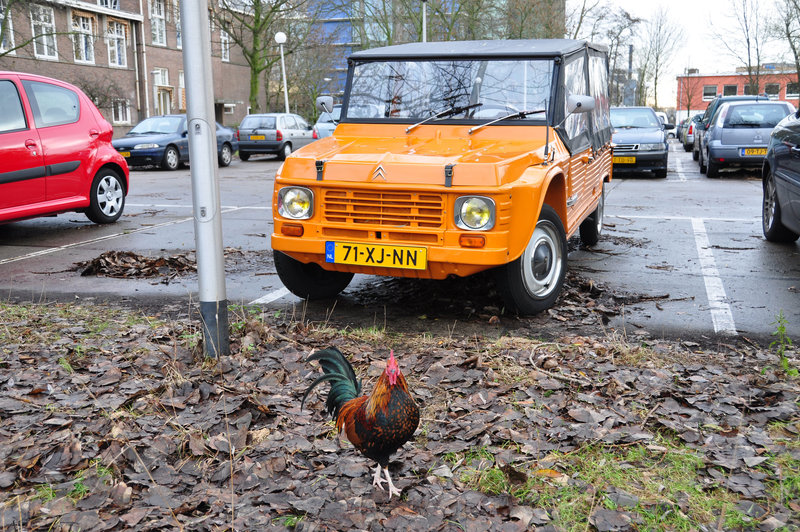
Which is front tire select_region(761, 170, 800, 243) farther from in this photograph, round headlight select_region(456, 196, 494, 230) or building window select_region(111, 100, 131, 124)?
building window select_region(111, 100, 131, 124)

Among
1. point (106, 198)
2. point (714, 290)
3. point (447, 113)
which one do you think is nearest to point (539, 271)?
A: point (447, 113)

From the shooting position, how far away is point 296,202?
548 centimetres

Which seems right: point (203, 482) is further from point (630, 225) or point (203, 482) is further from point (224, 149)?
point (224, 149)

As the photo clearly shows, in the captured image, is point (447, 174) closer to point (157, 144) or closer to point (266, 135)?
point (157, 144)

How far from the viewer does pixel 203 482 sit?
126 inches

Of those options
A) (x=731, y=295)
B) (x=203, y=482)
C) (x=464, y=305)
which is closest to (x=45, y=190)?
(x=464, y=305)

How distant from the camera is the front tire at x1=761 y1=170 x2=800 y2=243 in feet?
27.7

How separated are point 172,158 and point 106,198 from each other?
1094 cm

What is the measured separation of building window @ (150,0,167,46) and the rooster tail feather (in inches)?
1672

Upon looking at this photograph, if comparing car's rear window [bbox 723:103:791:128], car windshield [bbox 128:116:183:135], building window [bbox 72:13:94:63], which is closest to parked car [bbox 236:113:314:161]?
car windshield [bbox 128:116:183:135]

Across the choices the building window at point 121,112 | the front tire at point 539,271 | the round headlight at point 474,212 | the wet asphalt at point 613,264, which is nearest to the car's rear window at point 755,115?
the wet asphalt at point 613,264

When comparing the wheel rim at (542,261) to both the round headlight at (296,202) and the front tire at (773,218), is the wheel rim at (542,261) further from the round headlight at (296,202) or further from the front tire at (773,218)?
the front tire at (773,218)

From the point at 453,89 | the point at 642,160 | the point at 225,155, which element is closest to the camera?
the point at 453,89

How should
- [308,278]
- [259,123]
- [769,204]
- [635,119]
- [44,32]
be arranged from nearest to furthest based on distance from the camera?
[308,278]
[769,204]
[635,119]
[259,123]
[44,32]
